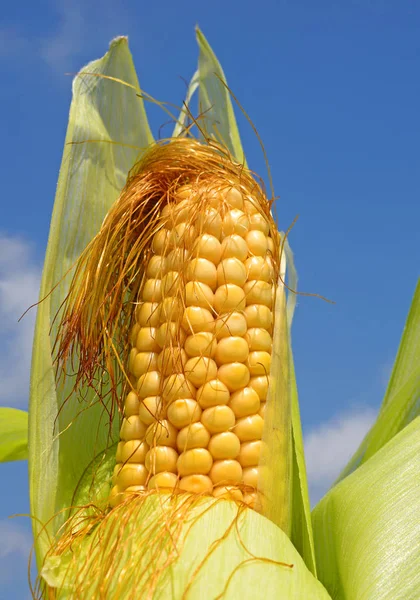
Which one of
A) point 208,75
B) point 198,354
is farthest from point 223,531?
point 208,75

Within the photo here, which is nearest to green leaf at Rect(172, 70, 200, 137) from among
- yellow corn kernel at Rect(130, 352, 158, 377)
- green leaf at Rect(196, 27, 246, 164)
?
green leaf at Rect(196, 27, 246, 164)

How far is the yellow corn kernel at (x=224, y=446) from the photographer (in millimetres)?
2162

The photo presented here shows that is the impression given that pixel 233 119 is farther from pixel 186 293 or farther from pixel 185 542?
pixel 185 542

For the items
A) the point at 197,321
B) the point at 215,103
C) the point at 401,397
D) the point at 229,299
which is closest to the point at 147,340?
the point at 197,321

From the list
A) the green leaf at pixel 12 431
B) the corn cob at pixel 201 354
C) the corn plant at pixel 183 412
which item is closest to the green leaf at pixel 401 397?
the corn plant at pixel 183 412

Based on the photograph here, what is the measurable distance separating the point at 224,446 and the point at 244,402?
15 cm

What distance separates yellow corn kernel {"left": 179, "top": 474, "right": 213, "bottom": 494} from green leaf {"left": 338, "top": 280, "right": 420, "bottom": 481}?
0.94 m

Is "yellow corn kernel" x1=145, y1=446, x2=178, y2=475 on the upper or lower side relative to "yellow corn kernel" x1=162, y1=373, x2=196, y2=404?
lower

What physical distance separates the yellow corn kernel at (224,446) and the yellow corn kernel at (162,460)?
116mm

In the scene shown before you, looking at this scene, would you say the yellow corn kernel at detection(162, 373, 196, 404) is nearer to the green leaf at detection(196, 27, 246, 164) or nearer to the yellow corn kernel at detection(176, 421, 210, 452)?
the yellow corn kernel at detection(176, 421, 210, 452)

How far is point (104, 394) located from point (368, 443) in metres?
1.05

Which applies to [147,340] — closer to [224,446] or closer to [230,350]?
[230,350]

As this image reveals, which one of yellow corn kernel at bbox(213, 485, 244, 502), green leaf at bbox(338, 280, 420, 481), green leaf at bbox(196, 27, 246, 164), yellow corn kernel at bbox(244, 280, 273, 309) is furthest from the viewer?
green leaf at bbox(196, 27, 246, 164)

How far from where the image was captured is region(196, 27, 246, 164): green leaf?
9.57ft
